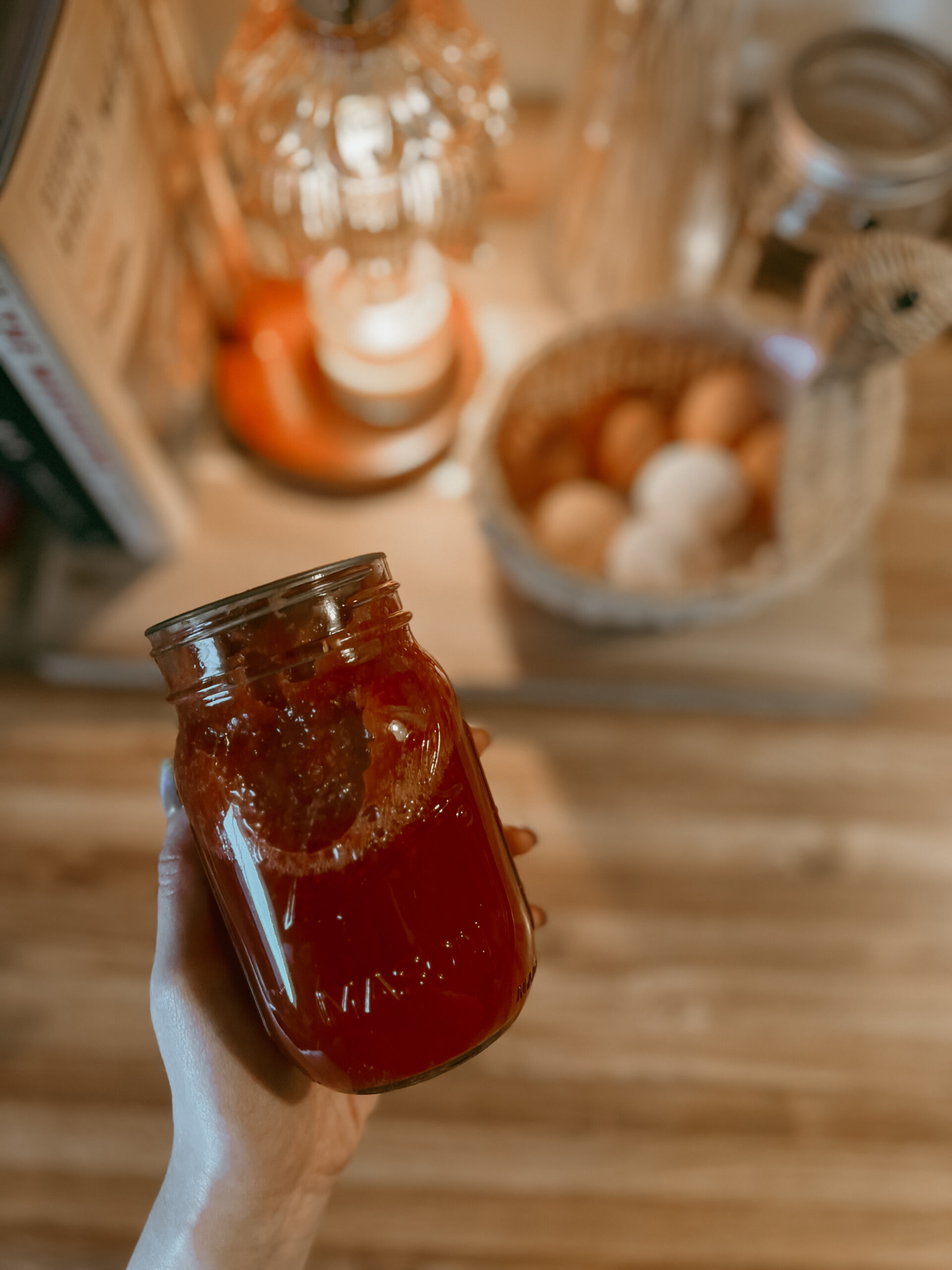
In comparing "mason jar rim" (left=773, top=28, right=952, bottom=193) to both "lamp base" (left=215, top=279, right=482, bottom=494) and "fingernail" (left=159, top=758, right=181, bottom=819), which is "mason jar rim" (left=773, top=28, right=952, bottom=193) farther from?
"fingernail" (left=159, top=758, right=181, bottom=819)

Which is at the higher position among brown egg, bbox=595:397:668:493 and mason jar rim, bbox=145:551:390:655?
mason jar rim, bbox=145:551:390:655

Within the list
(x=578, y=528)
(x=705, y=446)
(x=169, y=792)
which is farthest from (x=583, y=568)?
(x=169, y=792)

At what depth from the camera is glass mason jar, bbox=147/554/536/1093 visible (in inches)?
14.0

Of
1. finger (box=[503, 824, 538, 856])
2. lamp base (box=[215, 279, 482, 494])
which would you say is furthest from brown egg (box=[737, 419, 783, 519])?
finger (box=[503, 824, 538, 856])

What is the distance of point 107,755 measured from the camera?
760 millimetres

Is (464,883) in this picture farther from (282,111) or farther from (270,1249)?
(282,111)

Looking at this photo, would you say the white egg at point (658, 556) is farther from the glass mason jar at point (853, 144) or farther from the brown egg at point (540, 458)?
the glass mason jar at point (853, 144)

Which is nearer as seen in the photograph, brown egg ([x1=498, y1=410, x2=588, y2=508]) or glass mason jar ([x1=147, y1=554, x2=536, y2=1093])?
glass mason jar ([x1=147, y1=554, x2=536, y2=1093])

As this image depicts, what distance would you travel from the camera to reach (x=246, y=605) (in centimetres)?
35

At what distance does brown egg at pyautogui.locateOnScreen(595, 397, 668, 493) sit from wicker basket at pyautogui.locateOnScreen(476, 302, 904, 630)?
0.06 metres

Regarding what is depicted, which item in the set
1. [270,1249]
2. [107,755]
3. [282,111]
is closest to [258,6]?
[282,111]

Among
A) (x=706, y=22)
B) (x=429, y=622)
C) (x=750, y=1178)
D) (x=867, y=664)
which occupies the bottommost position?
(x=750, y=1178)

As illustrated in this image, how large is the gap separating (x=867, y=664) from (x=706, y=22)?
1.56ft

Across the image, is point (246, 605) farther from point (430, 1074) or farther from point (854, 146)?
point (854, 146)
